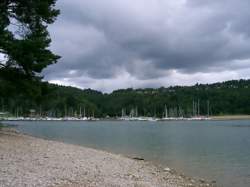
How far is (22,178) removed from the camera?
47.7ft

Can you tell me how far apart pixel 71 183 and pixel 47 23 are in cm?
1714

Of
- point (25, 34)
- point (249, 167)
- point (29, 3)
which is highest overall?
point (29, 3)

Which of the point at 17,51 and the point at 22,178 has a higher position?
the point at 17,51

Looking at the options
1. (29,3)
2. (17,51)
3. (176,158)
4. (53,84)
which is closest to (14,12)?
(29,3)

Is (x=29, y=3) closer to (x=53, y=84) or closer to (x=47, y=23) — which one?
(x=47, y=23)

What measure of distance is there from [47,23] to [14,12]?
2536mm

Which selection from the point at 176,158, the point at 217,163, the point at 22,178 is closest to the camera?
the point at 22,178

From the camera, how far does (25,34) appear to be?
28516 mm

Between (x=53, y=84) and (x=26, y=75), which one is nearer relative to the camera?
(x=26, y=75)

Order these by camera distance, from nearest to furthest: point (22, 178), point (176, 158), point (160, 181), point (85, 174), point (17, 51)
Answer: point (22, 178) < point (85, 174) < point (160, 181) < point (17, 51) < point (176, 158)

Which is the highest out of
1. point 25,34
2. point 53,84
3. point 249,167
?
point 25,34

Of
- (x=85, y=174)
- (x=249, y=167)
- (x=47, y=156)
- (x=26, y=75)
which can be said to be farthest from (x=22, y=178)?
(x=249, y=167)

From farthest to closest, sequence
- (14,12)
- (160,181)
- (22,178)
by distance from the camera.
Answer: (14,12) → (160,181) → (22,178)

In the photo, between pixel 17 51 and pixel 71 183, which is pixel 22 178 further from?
pixel 17 51
